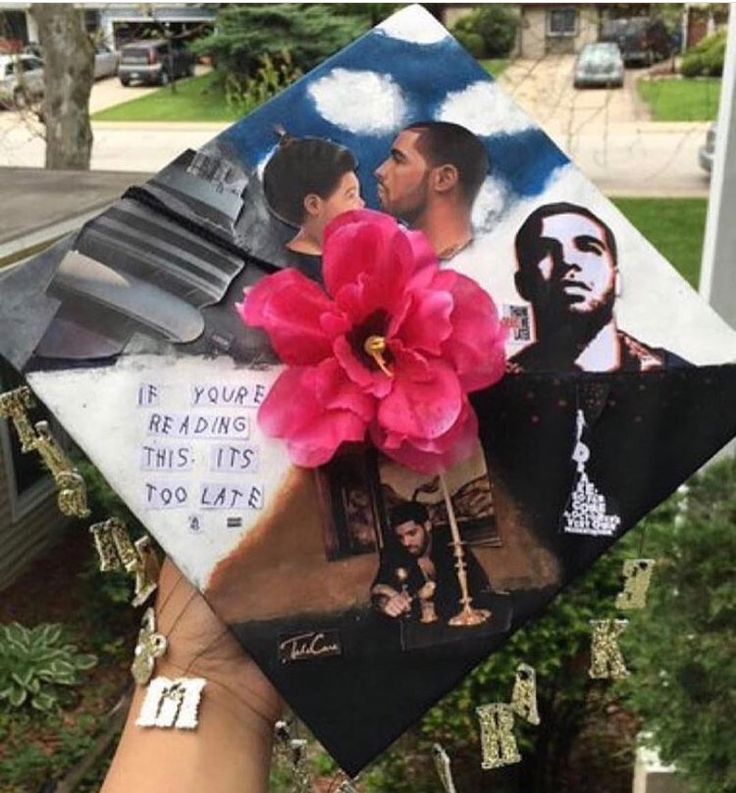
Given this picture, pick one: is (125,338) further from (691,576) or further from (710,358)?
(691,576)

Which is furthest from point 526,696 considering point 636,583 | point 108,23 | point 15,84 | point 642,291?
point 108,23

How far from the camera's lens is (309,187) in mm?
1113

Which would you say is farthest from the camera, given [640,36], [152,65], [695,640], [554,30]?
[152,65]

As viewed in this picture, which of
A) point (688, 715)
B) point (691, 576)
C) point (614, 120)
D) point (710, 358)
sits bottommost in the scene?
point (614, 120)

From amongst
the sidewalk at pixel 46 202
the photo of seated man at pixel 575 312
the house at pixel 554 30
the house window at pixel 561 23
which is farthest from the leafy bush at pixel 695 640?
the house window at pixel 561 23

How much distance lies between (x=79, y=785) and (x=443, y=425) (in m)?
3.81

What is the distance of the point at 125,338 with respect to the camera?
3.50ft

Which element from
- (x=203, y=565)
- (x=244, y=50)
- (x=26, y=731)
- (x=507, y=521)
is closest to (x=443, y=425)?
(x=507, y=521)

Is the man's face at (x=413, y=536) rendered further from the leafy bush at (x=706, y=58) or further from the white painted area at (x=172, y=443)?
the leafy bush at (x=706, y=58)

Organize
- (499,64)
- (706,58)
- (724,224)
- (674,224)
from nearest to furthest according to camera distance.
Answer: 1. (724,224)
2. (674,224)
3. (499,64)
4. (706,58)

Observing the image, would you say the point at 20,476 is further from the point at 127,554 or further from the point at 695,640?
the point at 127,554

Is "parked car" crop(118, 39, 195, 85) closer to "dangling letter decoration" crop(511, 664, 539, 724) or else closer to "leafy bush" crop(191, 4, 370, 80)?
"leafy bush" crop(191, 4, 370, 80)

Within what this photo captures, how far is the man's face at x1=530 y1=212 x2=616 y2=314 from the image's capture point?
1098 mm

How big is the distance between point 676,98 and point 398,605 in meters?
16.5
